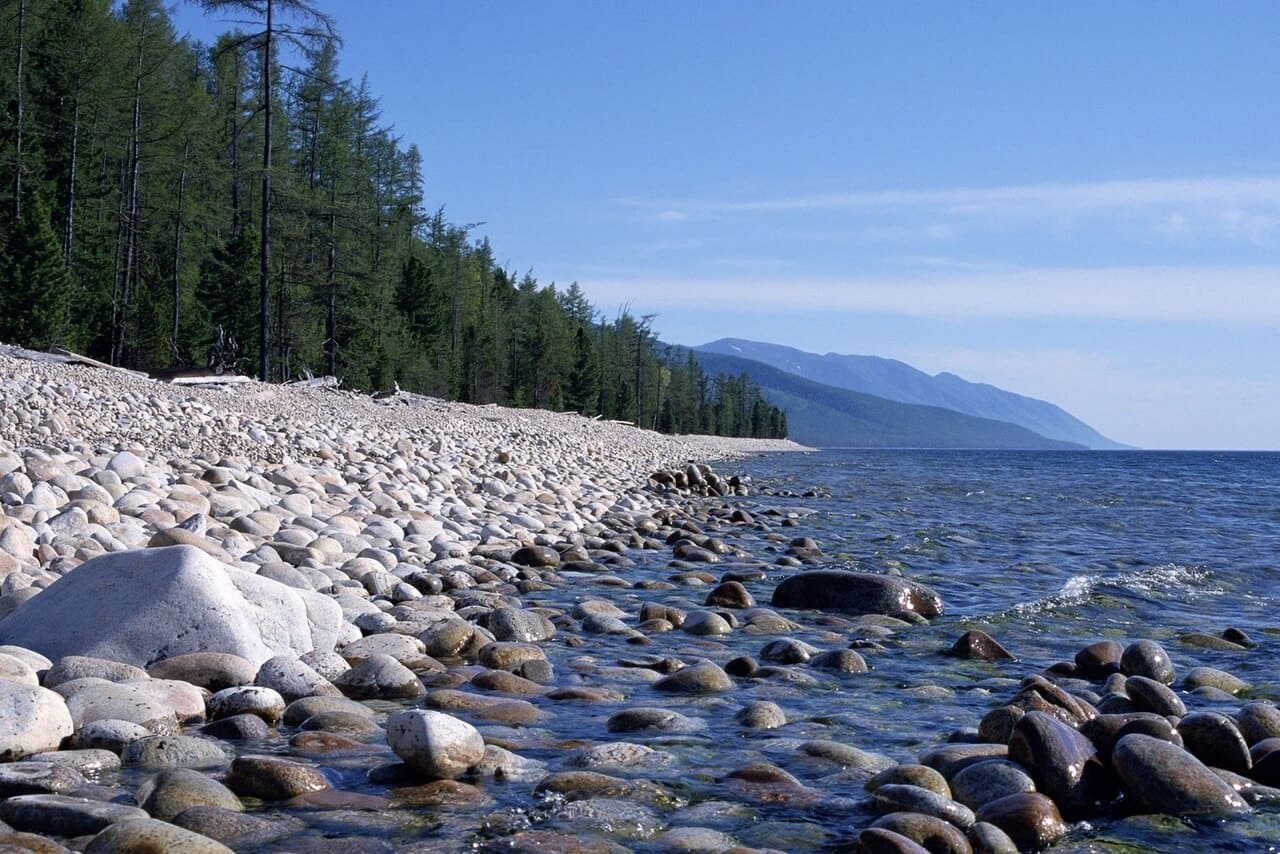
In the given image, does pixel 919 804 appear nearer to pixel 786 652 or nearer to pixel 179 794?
pixel 179 794

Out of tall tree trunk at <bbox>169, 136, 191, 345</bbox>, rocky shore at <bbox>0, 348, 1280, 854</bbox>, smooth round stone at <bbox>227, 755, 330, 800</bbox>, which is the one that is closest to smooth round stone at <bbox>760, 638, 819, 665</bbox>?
rocky shore at <bbox>0, 348, 1280, 854</bbox>

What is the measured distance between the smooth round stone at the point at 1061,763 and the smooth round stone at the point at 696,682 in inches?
67.6

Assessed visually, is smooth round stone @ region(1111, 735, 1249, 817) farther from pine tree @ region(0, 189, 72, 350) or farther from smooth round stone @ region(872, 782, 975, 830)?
pine tree @ region(0, 189, 72, 350)

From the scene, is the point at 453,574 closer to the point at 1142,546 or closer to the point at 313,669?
the point at 313,669

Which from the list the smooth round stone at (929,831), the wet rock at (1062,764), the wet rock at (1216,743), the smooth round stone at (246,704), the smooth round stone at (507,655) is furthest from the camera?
the smooth round stone at (507,655)

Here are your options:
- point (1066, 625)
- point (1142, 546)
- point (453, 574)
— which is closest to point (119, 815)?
point (453, 574)

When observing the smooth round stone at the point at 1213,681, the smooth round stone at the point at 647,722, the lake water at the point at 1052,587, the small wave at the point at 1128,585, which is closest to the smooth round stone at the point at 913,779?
the lake water at the point at 1052,587

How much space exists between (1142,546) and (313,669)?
12.5m

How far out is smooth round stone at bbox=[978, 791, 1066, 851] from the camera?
3545 mm

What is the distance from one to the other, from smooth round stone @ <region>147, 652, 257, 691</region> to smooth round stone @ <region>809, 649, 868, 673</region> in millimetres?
3156

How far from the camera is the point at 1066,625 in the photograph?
8008mm

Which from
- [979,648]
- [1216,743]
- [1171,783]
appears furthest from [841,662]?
[1171,783]

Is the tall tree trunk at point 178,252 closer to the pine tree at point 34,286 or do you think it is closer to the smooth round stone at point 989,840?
the pine tree at point 34,286

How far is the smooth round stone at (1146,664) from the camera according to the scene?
6.00m
